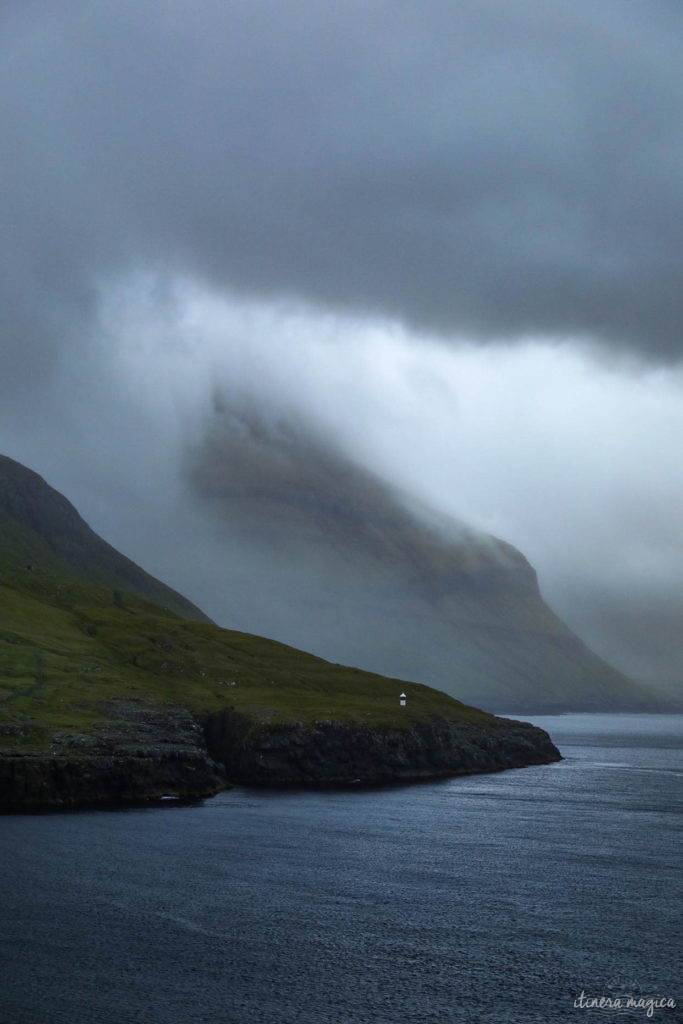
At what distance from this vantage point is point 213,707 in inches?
7717

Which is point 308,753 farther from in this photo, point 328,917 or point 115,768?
point 328,917

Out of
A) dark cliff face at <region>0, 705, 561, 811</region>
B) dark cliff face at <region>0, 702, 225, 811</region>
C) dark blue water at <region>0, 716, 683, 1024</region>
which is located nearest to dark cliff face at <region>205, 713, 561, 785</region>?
dark cliff face at <region>0, 705, 561, 811</region>

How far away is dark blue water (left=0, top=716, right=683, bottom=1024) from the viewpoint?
6078 centimetres

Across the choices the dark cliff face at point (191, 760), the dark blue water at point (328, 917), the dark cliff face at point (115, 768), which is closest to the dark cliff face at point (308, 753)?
the dark cliff face at point (191, 760)

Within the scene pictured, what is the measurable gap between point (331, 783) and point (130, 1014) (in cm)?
12252

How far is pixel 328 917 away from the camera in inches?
3130

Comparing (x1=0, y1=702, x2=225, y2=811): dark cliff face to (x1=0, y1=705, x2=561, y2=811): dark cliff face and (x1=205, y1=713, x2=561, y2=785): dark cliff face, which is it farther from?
(x1=205, y1=713, x2=561, y2=785): dark cliff face

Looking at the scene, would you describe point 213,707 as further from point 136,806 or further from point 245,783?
point 136,806

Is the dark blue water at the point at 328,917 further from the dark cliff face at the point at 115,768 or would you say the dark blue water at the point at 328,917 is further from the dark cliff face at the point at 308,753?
the dark cliff face at the point at 308,753

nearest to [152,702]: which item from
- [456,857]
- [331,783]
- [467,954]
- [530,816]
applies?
[331,783]

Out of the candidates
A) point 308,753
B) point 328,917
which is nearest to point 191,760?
point 308,753

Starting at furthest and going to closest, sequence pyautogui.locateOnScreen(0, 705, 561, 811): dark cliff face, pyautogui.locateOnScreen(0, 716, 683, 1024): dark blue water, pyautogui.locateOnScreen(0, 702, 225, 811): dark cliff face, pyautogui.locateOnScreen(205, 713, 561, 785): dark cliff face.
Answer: pyautogui.locateOnScreen(205, 713, 561, 785): dark cliff face → pyautogui.locateOnScreen(0, 705, 561, 811): dark cliff face → pyautogui.locateOnScreen(0, 702, 225, 811): dark cliff face → pyautogui.locateOnScreen(0, 716, 683, 1024): dark blue water

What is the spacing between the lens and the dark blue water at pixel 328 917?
60.8 metres

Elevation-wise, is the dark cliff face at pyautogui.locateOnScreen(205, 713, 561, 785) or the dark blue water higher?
the dark cliff face at pyautogui.locateOnScreen(205, 713, 561, 785)
